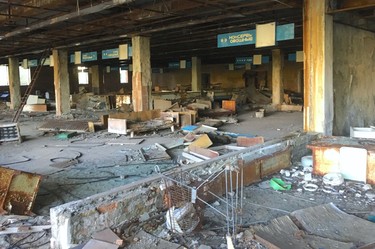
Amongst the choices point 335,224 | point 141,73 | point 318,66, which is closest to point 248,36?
point 318,66

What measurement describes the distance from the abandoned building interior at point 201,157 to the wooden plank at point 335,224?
0.02 metres

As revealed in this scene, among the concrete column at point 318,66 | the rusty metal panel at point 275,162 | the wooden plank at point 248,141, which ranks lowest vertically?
the rusty metal panel at point 275,162

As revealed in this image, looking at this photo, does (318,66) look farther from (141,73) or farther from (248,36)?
(141,73)

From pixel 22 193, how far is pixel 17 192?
71 mm

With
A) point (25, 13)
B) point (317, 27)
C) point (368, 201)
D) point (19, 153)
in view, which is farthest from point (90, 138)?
point (368, 201)

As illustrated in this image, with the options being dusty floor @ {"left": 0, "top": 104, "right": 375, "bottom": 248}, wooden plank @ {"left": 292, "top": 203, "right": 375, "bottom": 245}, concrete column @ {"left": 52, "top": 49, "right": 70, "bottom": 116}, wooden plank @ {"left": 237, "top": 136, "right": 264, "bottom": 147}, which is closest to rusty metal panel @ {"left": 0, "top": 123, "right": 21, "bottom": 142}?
dusty floor @ {"left": 0, "top": 104, "right": 375, "bottom": 248}

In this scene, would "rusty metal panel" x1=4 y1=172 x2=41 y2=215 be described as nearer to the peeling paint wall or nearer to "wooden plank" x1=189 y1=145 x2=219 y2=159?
"wooden plank" x1=189 y1=145 x2=219 y2=159

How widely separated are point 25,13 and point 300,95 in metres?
20.8

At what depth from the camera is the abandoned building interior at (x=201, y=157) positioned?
384cm

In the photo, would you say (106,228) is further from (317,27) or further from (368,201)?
(317,27)

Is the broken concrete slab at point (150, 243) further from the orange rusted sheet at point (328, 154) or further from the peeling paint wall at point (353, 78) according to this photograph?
the peeling paint wall at point (353, 78)

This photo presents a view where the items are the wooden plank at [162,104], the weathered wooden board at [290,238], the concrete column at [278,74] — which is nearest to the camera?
→ the weathered wooden board at [290,238]

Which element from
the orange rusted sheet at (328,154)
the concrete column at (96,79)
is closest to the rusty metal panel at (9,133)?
the orange rusted sheet at (328,154)

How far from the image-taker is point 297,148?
712cm
